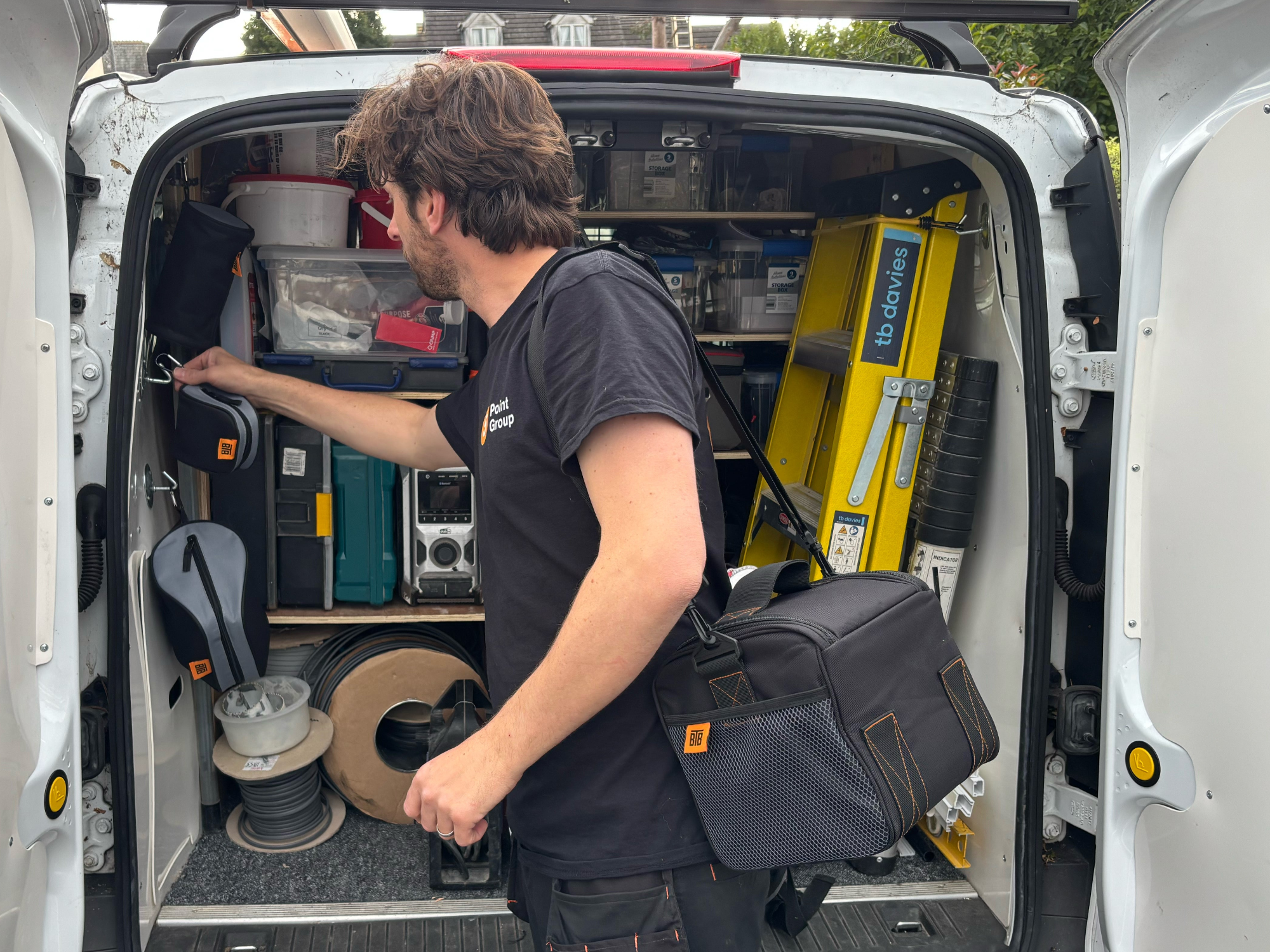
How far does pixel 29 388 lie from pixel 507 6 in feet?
4.28

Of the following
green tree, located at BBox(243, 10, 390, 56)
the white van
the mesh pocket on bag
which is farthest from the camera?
green tree, located at BBox(243, 10, 390, 56)

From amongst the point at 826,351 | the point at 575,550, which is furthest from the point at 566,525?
the point at 826,351

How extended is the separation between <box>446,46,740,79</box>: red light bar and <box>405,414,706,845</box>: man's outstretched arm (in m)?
1.12

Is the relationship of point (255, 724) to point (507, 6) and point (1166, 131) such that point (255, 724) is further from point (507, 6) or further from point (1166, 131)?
point (1166, 131)

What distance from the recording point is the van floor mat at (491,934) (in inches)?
89.3

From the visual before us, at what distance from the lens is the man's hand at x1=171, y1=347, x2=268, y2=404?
226 cm

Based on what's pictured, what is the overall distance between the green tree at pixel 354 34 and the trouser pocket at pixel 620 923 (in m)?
16.6

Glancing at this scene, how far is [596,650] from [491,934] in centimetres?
152

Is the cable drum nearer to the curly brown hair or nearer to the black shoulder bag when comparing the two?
the black shoulder bag

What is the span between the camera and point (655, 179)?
3.40 m

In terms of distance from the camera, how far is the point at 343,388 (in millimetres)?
3018

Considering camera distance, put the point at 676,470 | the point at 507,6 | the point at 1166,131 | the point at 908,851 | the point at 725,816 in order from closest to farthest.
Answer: the point at 676,470 < the point at 725,816 < the point at 1166,131 < the point at 507,6 < the point at 908,851

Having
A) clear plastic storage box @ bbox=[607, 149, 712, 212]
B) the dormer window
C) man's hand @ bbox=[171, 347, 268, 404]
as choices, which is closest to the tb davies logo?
man's hand @ bbox=[171, 347, 268, 404]

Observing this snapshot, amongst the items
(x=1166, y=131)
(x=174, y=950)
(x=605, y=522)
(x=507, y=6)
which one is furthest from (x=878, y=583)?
(x=174, y=950)
